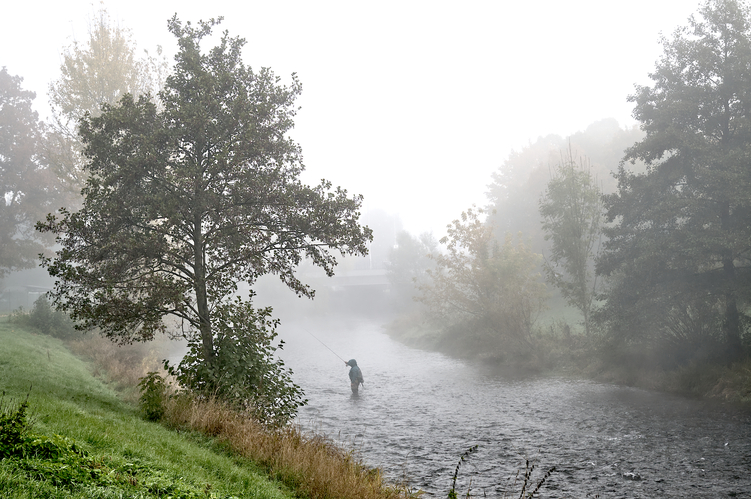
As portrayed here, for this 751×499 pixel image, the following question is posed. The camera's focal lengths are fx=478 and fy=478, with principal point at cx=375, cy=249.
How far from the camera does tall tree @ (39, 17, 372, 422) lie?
1284cm

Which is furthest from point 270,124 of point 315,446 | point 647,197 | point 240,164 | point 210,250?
point 647,197

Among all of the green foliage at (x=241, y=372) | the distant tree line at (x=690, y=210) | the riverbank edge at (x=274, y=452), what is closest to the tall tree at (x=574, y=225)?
the distant tree line at (x=690, y=210)

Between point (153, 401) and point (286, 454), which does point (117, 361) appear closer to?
point (153, 401)

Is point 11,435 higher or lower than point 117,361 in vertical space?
higher

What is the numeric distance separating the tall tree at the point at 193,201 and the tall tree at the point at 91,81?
18.0 m

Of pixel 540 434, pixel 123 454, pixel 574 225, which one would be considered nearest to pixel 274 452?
pixel 123 454

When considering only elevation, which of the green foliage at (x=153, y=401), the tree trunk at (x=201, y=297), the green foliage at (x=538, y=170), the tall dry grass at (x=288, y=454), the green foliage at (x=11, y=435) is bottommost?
the tall dry grass at (x=288, y=454)

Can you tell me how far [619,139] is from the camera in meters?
53.3

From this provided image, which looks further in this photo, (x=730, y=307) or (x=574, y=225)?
(x=574, y=225)

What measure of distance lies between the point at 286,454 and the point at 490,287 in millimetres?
28847

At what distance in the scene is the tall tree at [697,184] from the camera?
69.8 ft

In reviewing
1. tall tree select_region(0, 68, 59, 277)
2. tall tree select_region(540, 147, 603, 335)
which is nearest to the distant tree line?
tall tree select_region(540, 147, 603, 335)

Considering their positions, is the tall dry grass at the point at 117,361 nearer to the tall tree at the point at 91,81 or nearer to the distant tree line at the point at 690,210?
the tall tree at the point at 91,81

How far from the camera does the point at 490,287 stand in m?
36.8
